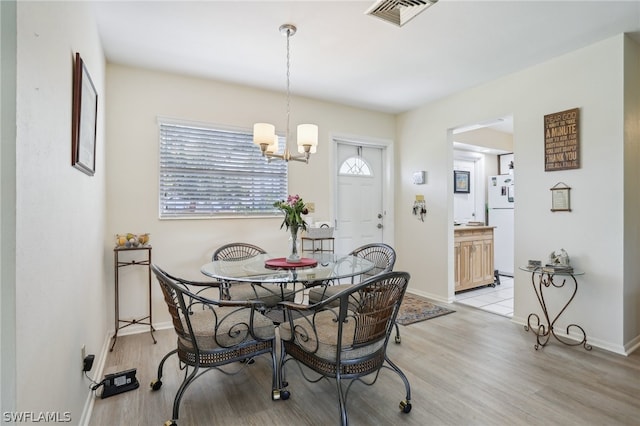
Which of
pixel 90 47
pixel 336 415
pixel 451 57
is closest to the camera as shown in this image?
pixel 336 415

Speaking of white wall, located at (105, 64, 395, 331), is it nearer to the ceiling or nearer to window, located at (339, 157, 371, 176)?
the ceiling

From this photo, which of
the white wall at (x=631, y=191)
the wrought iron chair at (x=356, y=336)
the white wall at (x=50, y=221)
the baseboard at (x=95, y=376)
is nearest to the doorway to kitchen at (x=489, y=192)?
the white wall at (x=631, y=191)

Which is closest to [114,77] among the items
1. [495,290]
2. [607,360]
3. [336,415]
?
[336,415]

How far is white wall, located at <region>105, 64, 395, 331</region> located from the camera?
3248 mm

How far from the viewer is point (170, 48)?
2.94 m

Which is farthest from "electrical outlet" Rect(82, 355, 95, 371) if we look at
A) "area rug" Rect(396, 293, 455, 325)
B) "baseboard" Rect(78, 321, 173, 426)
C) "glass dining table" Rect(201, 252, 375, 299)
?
"area rug" Rect(396, 293, 455, 325)

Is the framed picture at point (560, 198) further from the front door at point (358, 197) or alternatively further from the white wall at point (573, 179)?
the front door at point (358, 197)

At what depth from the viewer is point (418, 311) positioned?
3.91 metres

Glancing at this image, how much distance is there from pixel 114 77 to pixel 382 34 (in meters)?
2.62

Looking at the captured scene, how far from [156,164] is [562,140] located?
4074 mm

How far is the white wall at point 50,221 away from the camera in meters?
1.03

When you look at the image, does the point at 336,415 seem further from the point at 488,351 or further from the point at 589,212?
the point at 589,212

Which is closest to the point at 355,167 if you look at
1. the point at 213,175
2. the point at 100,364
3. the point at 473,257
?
the point at 213,175

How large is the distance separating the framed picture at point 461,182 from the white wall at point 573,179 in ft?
6.45
